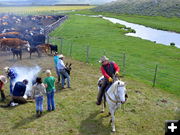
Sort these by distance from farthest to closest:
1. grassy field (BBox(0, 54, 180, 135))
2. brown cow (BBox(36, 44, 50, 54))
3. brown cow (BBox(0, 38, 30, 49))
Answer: brown cow (BBox(0, 38, 30, 49)) → brown cow (BBox(36, 44, 50, 54)) → grassy field (BBox(0, 54, 180, 135))

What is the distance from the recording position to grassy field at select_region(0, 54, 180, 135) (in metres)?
8.68

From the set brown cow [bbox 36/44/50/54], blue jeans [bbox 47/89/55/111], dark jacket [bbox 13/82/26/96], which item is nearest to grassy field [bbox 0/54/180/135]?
blue jeans [bbox 47/89/55/111]

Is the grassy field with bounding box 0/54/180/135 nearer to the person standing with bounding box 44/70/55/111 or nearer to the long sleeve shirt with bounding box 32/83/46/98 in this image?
the person standing with bounding box 44/70/55/111

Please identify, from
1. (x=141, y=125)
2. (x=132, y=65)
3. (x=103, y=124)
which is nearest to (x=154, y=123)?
(x=141, y=125)

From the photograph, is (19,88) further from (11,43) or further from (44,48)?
(11,43)

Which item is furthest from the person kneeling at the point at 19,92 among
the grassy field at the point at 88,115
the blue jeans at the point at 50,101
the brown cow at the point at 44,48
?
the brown cow at the point at 44,48

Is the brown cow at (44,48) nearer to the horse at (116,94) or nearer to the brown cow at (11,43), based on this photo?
the brown cow at (11,43)

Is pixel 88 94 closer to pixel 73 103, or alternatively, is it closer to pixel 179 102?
pixel 73 103

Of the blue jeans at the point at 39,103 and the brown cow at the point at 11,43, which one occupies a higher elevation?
the brown cow at the point at 11,43

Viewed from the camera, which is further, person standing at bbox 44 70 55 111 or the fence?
the fence

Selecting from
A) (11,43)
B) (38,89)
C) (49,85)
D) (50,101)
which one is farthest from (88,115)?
(11,43)

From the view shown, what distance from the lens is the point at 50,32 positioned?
3381cm

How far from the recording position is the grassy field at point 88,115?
8.68m

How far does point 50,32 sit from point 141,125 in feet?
87.3
